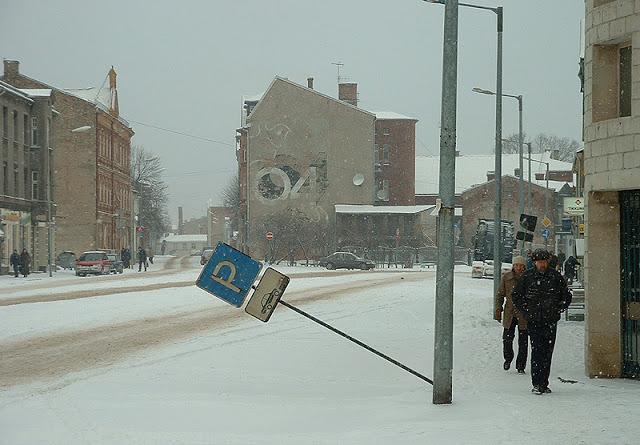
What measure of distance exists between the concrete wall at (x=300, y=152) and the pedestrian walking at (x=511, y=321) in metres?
69.3

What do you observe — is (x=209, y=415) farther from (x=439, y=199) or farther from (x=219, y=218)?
(x=219, y=218)

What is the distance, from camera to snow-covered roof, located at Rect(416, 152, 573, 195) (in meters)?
108

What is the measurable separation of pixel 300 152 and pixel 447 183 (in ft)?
242

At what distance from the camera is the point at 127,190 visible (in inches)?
3654

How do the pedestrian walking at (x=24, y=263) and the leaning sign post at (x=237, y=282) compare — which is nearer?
the leaning sign post at (x=237, y=282)

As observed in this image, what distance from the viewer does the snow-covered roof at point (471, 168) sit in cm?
10831

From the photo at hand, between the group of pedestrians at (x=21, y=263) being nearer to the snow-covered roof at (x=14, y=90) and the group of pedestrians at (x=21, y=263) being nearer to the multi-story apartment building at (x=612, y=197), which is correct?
the snow-covered roof at (x=14, y=90)

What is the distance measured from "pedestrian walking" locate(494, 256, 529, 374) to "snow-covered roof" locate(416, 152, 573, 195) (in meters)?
89.7

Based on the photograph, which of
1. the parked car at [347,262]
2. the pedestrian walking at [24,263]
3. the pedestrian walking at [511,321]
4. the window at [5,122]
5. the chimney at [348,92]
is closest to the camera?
the pedestrian walking at [511,321]

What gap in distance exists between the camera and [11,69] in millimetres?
76750

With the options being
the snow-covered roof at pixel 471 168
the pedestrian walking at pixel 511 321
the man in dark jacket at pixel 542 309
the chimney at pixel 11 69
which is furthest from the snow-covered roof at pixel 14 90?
the snow-covered roof at pixel 471 168

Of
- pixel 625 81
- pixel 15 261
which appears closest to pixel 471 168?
pixel 15 261

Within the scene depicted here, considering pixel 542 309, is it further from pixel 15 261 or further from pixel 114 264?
pixel 114 264

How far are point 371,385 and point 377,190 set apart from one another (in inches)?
3348
